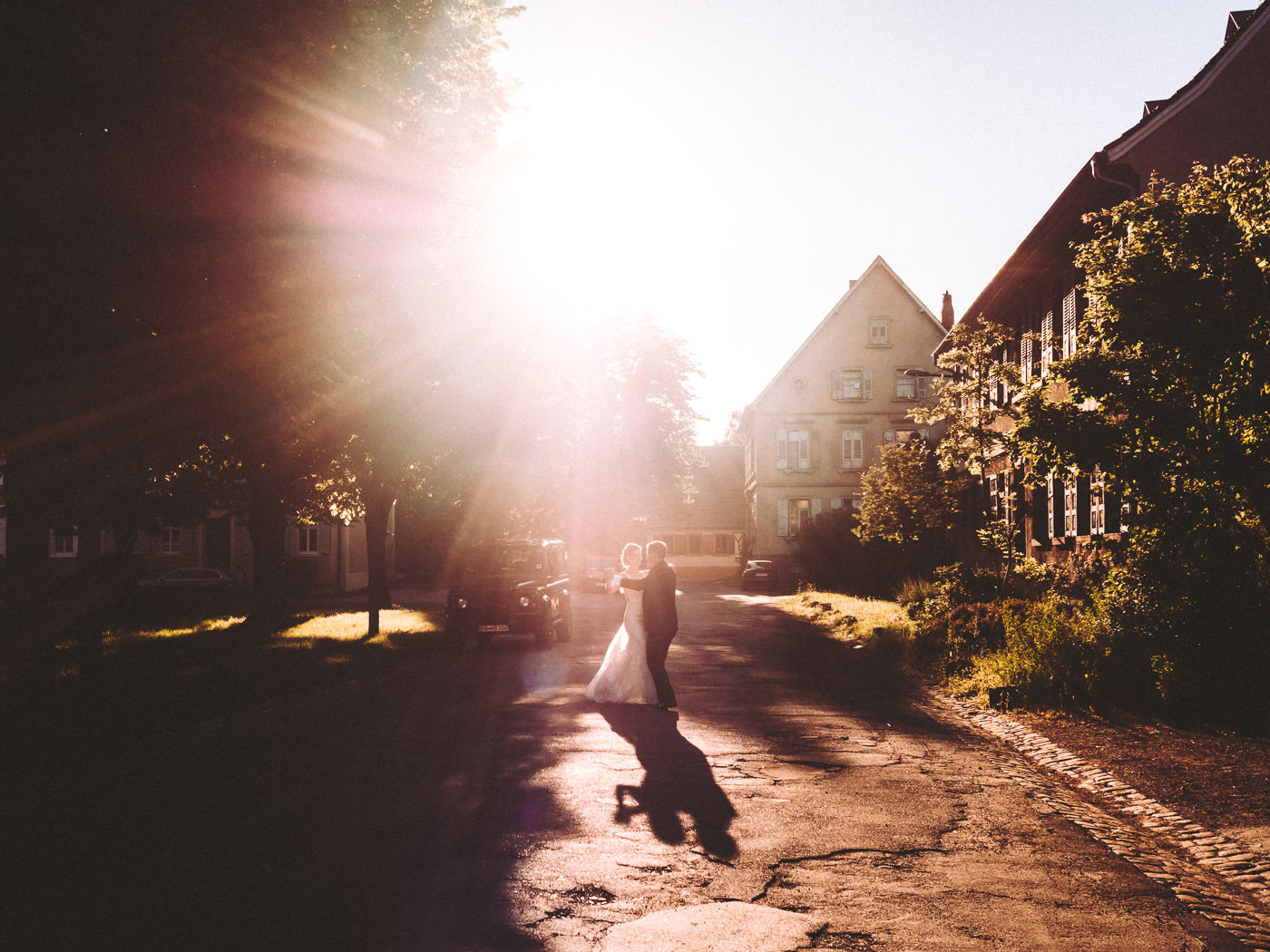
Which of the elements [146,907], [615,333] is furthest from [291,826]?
[615,333]

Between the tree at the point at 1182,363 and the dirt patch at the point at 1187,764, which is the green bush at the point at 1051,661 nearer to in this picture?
the dirt patch at the point at 1187,764

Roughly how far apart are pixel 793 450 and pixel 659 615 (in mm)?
47231

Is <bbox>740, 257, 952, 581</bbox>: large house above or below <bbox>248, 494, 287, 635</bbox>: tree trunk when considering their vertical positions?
above

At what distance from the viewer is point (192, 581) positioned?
136 feet

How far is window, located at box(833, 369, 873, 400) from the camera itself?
57.5 m

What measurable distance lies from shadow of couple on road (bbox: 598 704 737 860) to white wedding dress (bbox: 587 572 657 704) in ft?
5.00

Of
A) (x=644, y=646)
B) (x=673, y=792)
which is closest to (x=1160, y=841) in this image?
(x=673, y=792)

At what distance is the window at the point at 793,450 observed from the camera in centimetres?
5900

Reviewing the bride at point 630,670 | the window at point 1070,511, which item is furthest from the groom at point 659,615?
the window at point 1070,511

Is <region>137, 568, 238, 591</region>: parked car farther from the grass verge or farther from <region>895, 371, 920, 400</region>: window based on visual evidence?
<region>895, 371, 920, 400</region>: window

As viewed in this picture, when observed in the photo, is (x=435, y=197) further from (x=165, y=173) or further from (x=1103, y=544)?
(x=1103, y=544)

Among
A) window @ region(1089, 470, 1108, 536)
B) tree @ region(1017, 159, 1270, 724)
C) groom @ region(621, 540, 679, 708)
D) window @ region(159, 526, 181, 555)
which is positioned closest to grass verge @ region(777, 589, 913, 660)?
window @ region(1089, 470, 1108, 536)

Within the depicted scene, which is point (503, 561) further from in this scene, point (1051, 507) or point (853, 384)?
point (853, 384)

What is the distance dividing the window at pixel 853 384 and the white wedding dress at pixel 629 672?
4635cm
